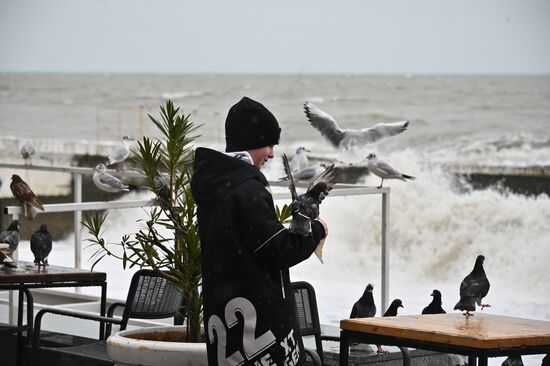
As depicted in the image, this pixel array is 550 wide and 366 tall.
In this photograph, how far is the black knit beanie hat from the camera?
2.96 meters

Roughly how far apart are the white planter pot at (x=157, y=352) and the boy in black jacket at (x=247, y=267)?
14.3 inches

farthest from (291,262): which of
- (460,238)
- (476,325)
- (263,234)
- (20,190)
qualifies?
(460,238)

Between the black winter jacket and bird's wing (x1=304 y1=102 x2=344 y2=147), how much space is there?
283 inches

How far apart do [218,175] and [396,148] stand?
26009 millimetres

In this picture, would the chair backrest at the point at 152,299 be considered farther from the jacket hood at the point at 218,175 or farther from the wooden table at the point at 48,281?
the jacket hood at the point at 218,175

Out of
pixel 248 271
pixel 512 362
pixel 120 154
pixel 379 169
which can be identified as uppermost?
pixel 120 154

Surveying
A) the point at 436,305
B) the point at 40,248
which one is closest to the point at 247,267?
the point at 436,305

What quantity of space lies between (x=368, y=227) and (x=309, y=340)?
16367mm

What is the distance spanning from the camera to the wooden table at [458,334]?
2.85 meters

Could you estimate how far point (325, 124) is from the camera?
1009cm

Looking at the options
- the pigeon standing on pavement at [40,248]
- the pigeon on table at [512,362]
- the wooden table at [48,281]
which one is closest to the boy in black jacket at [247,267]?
the pigeon on table at [512,362]

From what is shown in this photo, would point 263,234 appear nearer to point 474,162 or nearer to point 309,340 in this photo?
point 309,340

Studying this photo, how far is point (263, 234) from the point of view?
282cm

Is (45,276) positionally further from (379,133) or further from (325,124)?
(379,133)
